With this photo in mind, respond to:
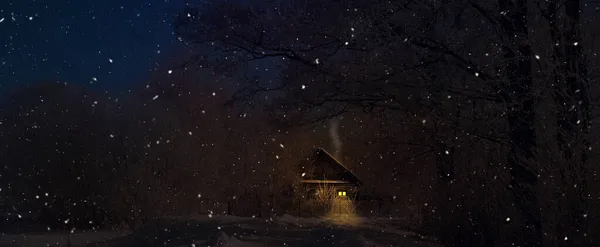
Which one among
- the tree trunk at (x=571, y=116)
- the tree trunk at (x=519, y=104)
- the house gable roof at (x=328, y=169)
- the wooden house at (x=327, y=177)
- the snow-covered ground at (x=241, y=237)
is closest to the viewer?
the tree trunk at (x=571, y=116)

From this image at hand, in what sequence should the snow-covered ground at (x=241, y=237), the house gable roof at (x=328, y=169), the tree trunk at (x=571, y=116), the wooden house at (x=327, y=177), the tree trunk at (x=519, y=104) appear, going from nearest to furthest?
the tree trunk at (x=571, y=116), the tree trunk at (x=519, y=104), the snow-covered ground at (x=241, y=237), the wooden house at (x=327, y=177), the house gable roof at (x=328, y=169)

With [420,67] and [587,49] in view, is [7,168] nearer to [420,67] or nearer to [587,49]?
[420,67]

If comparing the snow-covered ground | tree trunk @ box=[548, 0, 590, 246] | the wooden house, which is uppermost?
the wooden house

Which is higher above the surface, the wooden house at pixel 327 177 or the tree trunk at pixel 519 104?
the wooden house at pixel 327 177

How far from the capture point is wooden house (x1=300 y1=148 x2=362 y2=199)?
36031mm

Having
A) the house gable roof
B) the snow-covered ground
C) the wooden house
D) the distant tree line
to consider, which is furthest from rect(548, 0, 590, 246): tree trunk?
the house gable roof

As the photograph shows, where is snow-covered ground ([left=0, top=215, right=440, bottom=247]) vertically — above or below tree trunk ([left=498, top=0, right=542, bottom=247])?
below

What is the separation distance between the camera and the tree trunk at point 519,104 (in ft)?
A: 30.0

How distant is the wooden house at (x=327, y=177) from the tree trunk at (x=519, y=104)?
24.6 metres

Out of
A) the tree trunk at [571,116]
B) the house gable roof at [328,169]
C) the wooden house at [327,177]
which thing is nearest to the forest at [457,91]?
the tree trunk at [571,116]

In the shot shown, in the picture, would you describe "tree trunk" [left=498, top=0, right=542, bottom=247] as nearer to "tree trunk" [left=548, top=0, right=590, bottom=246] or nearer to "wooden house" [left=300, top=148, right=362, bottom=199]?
"tree trunk" [left=548, top=0, right=590, bottom=246]

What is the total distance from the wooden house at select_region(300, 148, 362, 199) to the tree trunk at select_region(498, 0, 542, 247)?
80.8 feet

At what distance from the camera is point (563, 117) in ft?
28.3

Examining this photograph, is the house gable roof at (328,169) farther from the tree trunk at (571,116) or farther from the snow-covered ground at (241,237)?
the tree trunk at (571,116)
